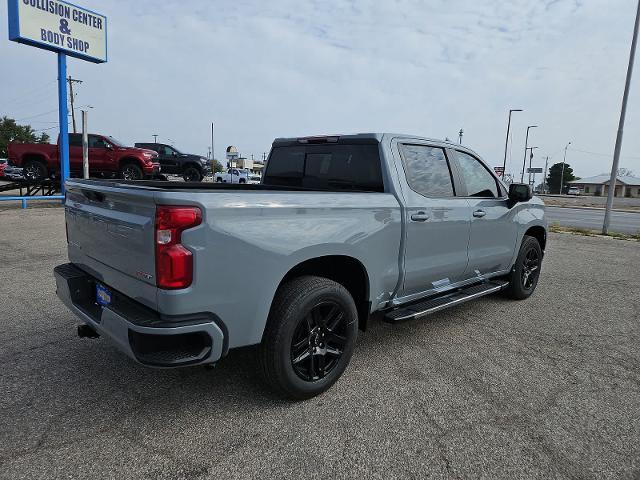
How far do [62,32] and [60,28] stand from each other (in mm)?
142

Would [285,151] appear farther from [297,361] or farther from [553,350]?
[553,350]

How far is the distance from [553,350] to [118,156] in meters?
16.4

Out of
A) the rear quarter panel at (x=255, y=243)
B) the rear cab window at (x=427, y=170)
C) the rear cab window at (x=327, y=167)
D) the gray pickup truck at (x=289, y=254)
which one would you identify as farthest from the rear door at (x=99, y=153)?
the rear quarter panel at (x=255, y=243)

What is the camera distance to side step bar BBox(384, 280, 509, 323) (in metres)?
3.40

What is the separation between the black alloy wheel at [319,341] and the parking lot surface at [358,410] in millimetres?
215

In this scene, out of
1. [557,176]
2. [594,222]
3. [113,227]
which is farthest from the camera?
[557,176]

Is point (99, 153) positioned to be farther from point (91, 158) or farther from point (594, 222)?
point (594, 222)

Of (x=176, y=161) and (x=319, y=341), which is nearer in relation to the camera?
(x=319, y=341)

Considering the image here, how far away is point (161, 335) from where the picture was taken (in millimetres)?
2229

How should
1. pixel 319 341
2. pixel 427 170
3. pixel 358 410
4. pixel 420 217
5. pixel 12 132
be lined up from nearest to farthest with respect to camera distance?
pixel 358 410
pixel 319 341
pixel 420 217
pixel 427 170
pixel 12 132

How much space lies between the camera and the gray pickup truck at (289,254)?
7.51 ft

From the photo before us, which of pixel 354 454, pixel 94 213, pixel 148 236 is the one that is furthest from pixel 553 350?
pixel 94 213

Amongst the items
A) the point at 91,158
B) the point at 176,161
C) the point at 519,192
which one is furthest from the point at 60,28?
the point at 519,192

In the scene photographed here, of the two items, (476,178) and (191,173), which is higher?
(476,178)
